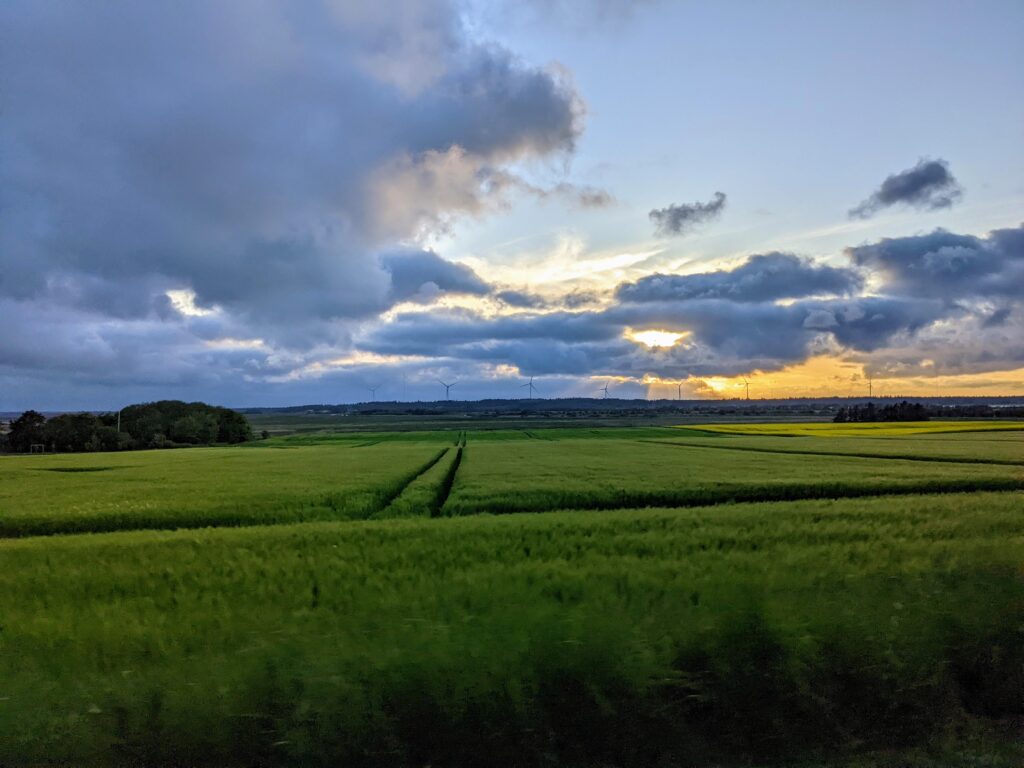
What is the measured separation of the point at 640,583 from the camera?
332 inches

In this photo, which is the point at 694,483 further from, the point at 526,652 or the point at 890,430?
the point at 890,430

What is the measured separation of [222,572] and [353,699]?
16.3 ft

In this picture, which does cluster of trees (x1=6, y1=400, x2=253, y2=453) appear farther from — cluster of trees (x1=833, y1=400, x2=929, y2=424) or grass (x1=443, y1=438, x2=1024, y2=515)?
cluster of trees (x1=833, y1=400, x2=929, y2=424)

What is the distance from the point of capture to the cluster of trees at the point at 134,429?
88.5 m

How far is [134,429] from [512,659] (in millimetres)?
111688

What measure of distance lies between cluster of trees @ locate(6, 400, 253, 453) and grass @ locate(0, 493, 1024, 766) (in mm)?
96789

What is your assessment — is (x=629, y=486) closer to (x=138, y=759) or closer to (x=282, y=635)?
(x=282, y=635)

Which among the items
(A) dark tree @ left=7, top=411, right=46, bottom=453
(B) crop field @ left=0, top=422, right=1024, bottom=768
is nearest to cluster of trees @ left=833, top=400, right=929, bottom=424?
(B) crop field @ left=0, top=422, right=1024, bottom=768

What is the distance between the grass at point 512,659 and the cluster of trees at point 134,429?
96.8 metres

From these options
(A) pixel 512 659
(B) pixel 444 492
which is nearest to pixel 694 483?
(B) pixel 444 492

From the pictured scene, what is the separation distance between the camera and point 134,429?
98875 mm

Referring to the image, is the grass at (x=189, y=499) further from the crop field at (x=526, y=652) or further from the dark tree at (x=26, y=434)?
the dark tree at (x=26, y=434)

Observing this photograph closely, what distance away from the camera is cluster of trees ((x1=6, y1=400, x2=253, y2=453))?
88.5 metres

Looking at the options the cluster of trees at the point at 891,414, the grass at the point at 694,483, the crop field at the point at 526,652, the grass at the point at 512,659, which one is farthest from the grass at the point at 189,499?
the cluster of trees at the point at 891,414
